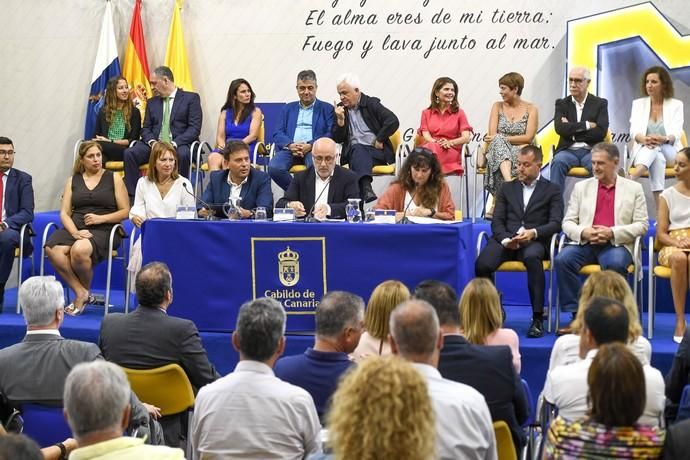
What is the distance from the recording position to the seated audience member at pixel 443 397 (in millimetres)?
3043

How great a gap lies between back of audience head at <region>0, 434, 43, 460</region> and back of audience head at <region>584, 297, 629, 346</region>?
1906 millimetres

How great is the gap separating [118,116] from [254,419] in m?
6.07

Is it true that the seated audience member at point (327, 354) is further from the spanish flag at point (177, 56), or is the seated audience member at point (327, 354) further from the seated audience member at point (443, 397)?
the spanish flag at point (177, 56)

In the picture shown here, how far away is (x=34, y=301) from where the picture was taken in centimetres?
399

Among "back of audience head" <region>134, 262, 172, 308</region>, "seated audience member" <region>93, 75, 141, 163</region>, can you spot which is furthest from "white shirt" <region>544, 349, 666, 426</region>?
"seated audience member" <region>93, 75, 141, 163</region>

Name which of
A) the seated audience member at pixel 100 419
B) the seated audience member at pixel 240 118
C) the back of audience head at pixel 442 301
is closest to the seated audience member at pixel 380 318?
the back of audience head at pixel 442 301

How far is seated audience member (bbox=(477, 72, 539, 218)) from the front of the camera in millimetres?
8117

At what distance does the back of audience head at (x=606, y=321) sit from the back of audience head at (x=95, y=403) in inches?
63.9

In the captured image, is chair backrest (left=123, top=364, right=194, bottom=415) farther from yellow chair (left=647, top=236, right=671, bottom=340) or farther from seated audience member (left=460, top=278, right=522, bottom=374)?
yellow chair (left=647, top=236, right=671, bottom=340)

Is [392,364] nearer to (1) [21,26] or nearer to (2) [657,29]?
(2) [657,29]

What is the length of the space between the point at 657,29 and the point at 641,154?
4.67 feet

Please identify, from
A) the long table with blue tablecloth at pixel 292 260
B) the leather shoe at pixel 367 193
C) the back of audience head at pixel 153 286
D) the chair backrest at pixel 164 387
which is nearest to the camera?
the chair backrest at pixel 164 387

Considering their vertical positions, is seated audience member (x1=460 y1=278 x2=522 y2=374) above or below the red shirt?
below

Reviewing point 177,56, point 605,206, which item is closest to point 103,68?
point 177,56
